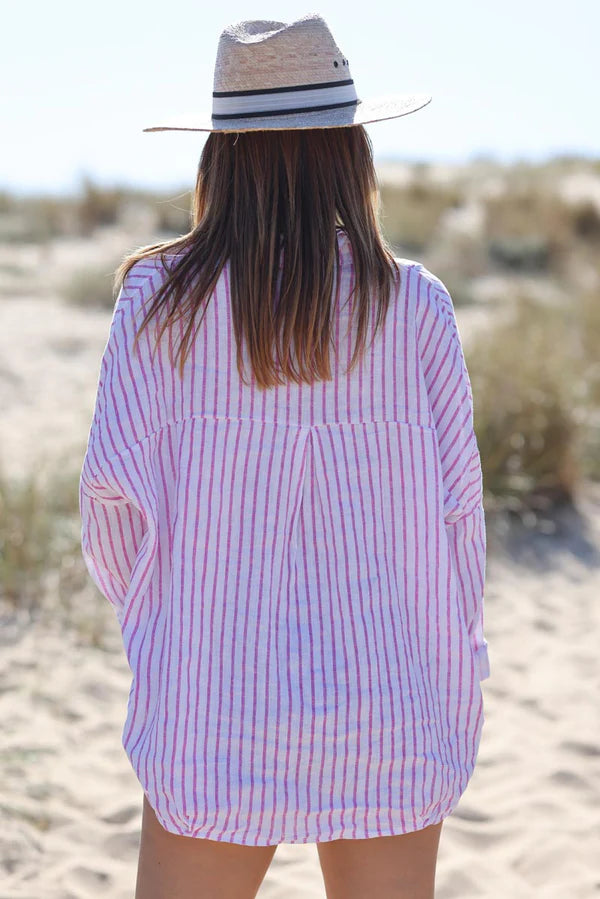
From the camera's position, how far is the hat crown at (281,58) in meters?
1.43

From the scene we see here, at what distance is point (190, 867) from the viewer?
1322 mm

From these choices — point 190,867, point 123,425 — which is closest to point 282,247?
point 123,425

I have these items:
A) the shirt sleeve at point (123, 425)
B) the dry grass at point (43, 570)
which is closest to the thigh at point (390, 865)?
the shirt sleeve at point (123, 425)

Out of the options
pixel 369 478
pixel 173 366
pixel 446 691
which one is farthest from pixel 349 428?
pixel 446 691

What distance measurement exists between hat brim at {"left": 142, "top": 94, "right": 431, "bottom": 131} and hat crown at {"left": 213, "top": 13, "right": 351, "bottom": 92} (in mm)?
60

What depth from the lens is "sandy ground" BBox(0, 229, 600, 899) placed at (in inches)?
102

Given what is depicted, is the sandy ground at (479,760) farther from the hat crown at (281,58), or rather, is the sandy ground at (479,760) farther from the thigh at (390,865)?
the hat crown at (281,58)

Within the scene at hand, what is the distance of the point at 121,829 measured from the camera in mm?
2740

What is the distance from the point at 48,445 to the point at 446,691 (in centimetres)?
463

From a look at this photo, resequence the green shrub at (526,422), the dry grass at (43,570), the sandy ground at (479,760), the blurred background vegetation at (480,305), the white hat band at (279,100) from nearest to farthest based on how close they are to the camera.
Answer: the white hat band at (279,100)
the sandy ground at (479,760)
the dry grass at (43,570)
the blurred background vegetation at (480,305)
the green shrub at (526,422)

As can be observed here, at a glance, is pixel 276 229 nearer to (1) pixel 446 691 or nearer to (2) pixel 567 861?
(1) pixel 446 691

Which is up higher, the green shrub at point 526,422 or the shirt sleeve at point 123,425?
the shirt sleeve at point 123,425

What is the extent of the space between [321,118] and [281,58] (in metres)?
0.13

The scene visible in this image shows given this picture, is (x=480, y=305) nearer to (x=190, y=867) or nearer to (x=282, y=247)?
(x=282, y=247)
